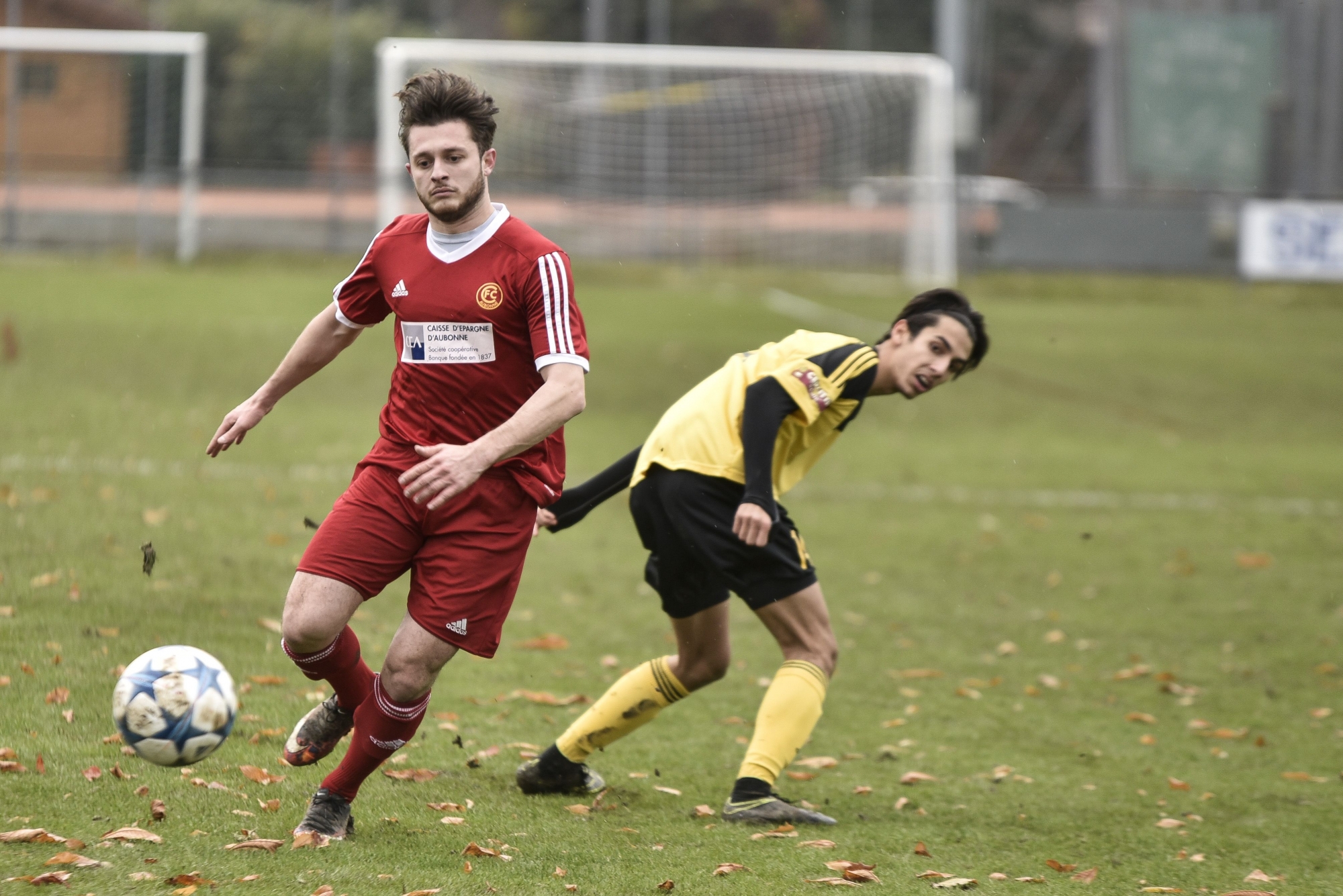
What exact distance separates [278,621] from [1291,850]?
464 cm

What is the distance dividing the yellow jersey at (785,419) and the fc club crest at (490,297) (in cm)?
104

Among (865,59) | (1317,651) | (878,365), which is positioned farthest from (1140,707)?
(865,59)

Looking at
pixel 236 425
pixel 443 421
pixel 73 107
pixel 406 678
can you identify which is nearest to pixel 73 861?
pixel 406 678

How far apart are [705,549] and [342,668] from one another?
123cm

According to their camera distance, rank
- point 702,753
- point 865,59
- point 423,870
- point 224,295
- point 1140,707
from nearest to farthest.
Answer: point 423,870, point 702,753, point 1140,707, point 224,295, point 865,59

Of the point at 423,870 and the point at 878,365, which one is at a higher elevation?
the point at 878,365

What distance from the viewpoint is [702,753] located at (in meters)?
5.83

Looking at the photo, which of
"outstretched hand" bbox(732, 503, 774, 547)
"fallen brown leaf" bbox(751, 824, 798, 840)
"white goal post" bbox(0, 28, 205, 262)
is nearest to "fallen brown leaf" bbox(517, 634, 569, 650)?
"fallen brown leaf" bbox(751, 824, 798, 840)

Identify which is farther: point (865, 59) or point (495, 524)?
point (865, 59)

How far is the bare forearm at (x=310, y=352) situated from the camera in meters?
4.55

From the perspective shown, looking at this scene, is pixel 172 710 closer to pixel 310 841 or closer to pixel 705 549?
pixel 310 841

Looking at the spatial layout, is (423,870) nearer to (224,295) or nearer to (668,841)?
(668,841)

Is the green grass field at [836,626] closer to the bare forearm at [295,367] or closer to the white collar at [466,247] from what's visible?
the bare forearm at [295,367]

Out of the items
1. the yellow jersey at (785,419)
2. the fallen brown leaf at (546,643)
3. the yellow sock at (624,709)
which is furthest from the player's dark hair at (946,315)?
the fallen brown leaf at (546,643)
